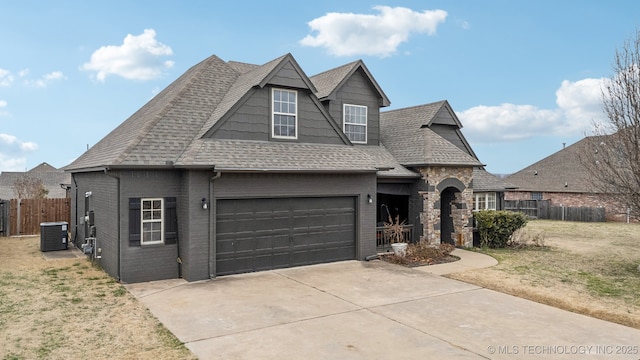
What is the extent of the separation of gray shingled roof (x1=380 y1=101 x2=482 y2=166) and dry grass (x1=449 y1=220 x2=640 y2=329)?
421 cm

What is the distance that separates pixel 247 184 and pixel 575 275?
1050cm

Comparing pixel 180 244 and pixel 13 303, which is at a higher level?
pixel 180 244

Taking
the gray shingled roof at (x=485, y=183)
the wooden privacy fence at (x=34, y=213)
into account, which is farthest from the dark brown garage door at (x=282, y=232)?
the wooden privacy fence at (x=34, y=213)

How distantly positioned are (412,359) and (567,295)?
647cm

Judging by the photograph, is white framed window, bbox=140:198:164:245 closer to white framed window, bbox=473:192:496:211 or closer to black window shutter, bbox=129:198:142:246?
black window shutter, bbox=129:198:142:246

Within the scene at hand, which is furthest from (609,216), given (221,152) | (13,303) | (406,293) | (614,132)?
(13,303)

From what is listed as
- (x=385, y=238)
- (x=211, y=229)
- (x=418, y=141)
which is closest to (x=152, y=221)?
(x=211, y=229)

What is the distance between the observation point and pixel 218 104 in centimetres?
1493

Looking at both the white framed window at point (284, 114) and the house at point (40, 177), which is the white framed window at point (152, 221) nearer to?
the white framed window at point (284, 114)

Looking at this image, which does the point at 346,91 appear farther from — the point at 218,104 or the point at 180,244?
the point at 180,244

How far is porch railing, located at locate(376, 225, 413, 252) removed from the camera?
16.8 metres

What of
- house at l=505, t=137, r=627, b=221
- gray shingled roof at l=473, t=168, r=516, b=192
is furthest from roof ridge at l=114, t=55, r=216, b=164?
house at l=505, t=137, r=627, b=221

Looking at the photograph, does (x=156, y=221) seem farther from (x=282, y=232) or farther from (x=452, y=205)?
(x=452, y=205)

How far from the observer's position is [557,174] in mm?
38094
